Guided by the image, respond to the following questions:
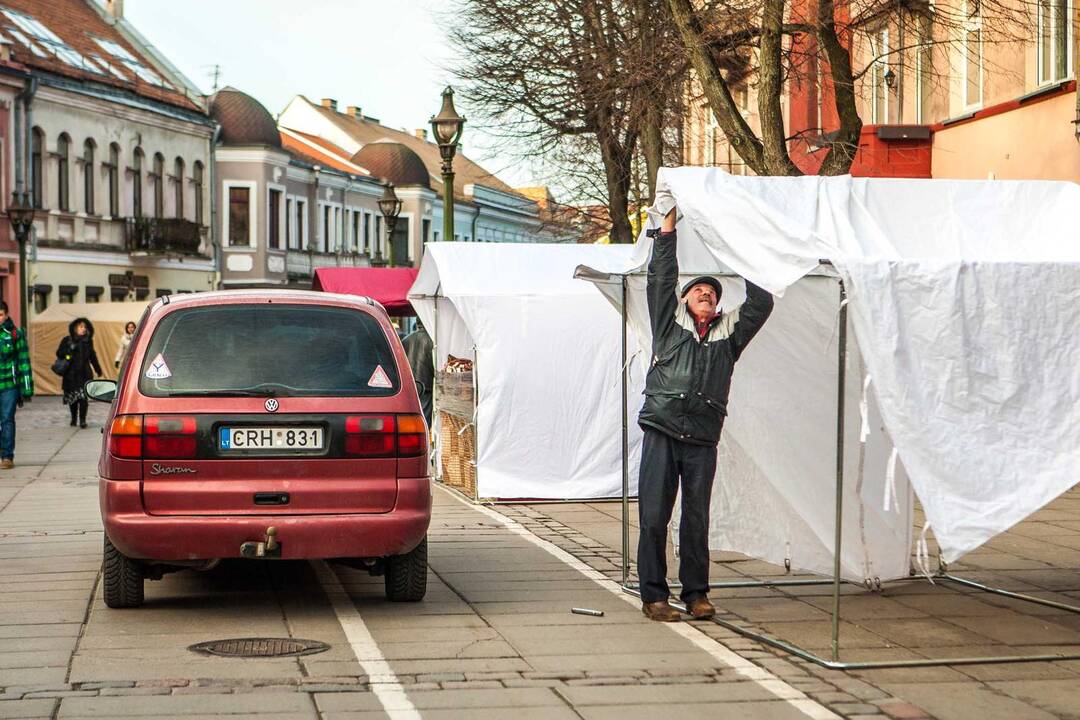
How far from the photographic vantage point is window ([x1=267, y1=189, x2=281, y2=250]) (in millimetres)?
65062

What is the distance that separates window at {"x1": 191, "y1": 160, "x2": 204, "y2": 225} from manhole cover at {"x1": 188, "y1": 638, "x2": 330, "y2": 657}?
51774 millimetres

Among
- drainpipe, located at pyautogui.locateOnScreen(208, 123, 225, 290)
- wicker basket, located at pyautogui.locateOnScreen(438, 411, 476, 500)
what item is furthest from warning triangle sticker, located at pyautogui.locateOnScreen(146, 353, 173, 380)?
drainpipe, located at pyautogui.locateOnScreen(208, 123, 225, 290)

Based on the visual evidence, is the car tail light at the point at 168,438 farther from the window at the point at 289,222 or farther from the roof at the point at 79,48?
the window at the point at 289,222

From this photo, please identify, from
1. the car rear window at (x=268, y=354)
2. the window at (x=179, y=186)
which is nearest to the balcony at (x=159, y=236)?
the window at (x=179, y=186)

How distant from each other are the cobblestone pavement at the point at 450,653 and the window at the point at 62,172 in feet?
124

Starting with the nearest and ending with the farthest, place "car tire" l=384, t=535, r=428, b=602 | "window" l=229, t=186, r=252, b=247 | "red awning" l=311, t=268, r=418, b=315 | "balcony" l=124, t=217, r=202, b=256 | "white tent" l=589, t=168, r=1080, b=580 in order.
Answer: "white tent" l=589, t=168, r=1080, b=580, "car tire" l=384, t=535, r=428, b=602, "red awning" l=311, t=268, r=418, b=315, "balcony" l=124, t=217, r=202, b=256, "window" l=229, t=186, r=252, b=247

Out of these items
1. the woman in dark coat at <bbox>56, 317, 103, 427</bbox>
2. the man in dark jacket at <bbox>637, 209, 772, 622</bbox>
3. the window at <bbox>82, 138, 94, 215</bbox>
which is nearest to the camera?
the man in dark jacket at <bbox>637, 209, 772, 622</bbox>

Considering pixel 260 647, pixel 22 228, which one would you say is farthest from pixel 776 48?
pixel 22 228

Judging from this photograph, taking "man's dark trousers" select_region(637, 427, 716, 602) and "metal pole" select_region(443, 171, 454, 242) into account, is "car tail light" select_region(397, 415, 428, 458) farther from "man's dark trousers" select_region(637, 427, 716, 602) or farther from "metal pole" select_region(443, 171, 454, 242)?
"metal pole" select_region(443, 171, 454, 242)

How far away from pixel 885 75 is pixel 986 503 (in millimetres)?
20069

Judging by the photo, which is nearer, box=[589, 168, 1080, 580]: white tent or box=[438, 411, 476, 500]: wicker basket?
box=[589, 168, 1080, 580]: white tent

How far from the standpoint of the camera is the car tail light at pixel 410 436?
8.99m

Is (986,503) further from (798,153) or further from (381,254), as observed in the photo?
(381,254)

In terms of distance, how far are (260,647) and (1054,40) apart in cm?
1589
